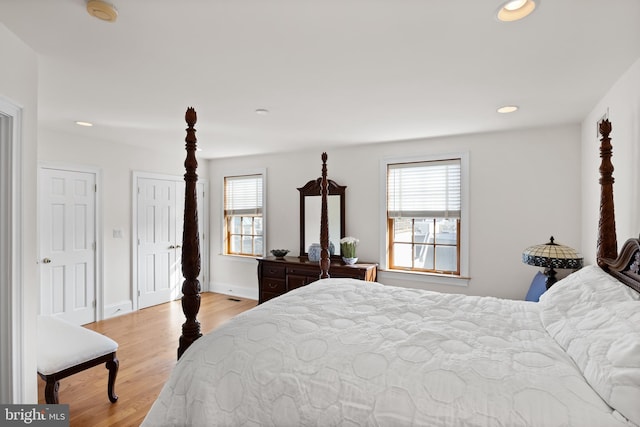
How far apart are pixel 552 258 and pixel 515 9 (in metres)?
2.11

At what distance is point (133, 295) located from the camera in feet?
15.7

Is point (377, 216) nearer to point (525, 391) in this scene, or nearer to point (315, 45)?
point (315, 45)

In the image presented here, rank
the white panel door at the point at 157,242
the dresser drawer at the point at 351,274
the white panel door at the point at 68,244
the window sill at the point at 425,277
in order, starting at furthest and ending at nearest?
1. the white panel door at the point at 157,242
2. the dresser drawer at the point at 351,274
3. the window sill at the point at 425,277
4. the white panel door at the point at 68,244

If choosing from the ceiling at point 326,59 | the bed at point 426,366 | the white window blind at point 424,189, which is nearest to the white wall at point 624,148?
the ceiling at point 326,59

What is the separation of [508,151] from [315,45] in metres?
2.85

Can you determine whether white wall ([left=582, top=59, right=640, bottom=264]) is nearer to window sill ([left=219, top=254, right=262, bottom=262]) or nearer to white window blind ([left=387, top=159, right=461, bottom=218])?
white window blind ([left=387, top=159, right=461, bottom=218])

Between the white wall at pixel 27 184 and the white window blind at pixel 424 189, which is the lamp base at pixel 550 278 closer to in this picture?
the white window blind at pixel 424 189

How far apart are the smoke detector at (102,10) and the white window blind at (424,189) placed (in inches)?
136

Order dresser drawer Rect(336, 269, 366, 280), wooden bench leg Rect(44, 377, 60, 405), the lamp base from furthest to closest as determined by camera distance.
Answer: dresser drawer Rect(336, 269, 366, 280), the lamp base, wooden bench leg Rect(44, 377, 60, 405)

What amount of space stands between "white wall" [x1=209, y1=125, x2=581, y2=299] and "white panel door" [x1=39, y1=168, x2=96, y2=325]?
3.19 meters

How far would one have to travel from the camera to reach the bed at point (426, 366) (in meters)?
1.07

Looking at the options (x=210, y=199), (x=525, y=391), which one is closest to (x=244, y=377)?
(x=525, y=391)

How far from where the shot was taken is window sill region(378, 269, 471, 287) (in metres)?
3.99

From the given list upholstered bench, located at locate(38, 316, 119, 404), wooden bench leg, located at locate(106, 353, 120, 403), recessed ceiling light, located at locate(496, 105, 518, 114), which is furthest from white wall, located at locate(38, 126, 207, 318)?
recessed ceiling light, located at locate(496, 105, 518, 114)
